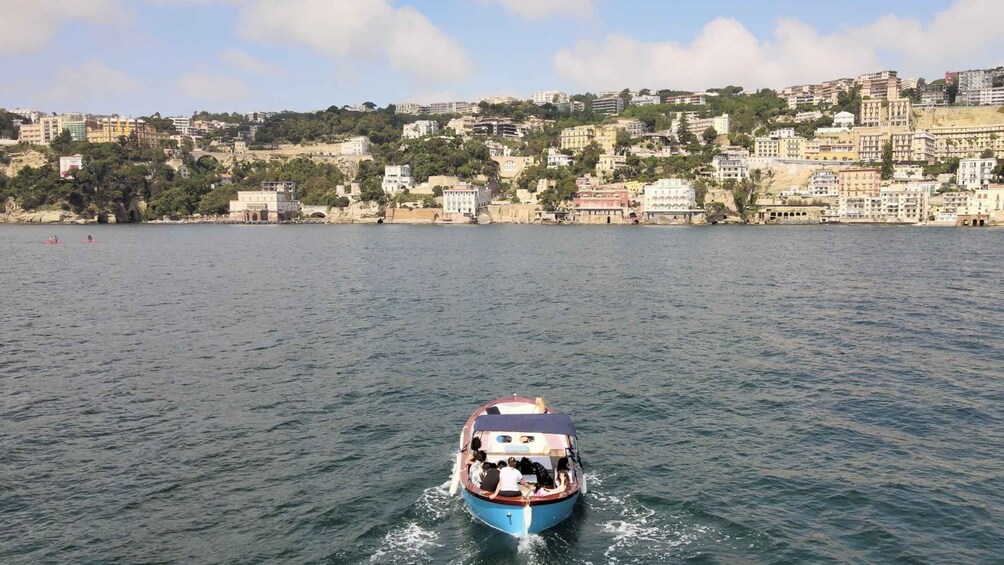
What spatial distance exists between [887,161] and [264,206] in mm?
150995

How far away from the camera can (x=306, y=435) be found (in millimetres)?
21703

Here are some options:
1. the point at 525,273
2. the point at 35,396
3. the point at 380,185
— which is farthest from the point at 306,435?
the point at 380,185

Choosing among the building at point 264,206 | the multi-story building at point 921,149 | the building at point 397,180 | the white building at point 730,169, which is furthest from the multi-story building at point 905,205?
the building at point 264,206

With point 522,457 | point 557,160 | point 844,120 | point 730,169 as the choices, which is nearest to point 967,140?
point 844,120

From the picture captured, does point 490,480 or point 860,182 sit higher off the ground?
point 860,182

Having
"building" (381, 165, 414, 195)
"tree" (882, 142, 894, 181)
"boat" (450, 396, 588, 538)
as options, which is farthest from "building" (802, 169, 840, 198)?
"boat" (450, 396, 588, 538)

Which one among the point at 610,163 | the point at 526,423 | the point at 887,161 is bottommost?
the point at 526,423

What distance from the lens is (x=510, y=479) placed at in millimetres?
15945

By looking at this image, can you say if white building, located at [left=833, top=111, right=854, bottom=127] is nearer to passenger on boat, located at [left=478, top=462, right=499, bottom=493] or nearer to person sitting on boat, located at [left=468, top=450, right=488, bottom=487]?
person sitting on boat, located at [left=468, top=450, right=488, bottom=487]

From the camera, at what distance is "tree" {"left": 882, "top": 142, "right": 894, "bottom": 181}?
16162cm

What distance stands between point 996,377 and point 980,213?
127228 millimetres

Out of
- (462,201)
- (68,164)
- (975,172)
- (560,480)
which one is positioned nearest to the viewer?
(560,480)

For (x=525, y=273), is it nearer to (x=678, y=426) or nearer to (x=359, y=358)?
(x=359, y=358)

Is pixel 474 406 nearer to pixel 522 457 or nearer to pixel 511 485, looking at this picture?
pixel 522 457
